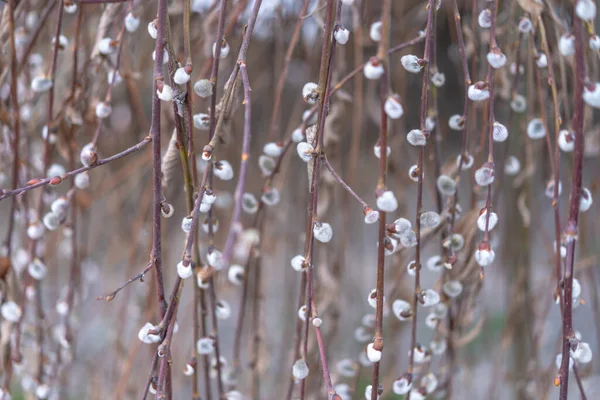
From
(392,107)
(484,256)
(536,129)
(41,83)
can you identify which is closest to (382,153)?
(392,107)

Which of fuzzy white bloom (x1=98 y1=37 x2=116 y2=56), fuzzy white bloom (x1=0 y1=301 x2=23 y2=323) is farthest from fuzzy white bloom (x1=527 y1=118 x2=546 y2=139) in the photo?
fuzzy white bloom (x1=0 y1=301 x2=23 y2=323)

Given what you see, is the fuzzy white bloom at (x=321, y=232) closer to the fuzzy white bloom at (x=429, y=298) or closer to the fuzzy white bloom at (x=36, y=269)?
the fuzzy white bloom at (x=429, y=298)

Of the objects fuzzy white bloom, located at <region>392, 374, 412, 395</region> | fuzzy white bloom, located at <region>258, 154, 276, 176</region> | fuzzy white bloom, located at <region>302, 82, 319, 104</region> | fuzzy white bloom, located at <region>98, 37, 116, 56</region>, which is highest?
fuzzy white bloom, located at <region>98, 37, 116, 56</region>

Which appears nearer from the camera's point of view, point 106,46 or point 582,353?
point 582,353

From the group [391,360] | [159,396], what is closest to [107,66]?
[159,396]

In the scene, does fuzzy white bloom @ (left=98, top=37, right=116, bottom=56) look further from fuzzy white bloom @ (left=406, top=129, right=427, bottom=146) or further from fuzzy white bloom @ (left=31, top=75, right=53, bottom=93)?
fuzzy white bloom @ (left=406, top=129, right=427, bottom=146)

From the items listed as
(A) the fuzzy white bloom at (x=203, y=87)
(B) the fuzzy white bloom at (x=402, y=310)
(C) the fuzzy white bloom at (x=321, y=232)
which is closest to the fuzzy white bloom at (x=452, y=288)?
(B) the fuzzy white bloom at (x=402, y=310)

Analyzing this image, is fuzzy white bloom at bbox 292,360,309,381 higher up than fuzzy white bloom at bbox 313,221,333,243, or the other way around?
fuzzy white bloom at bbox 313,221,333,243

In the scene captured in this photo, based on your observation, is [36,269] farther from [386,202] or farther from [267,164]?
[386,202]

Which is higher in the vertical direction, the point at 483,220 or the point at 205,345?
the point at 483,220
